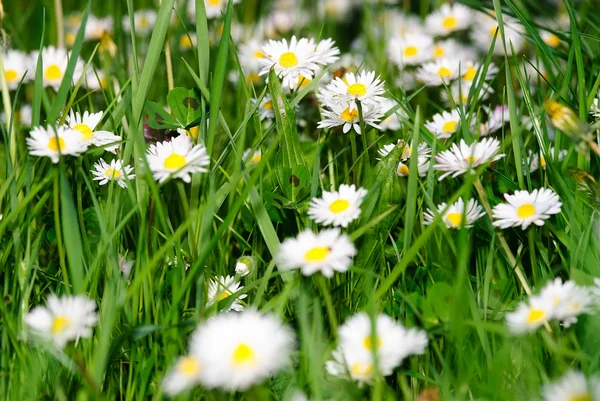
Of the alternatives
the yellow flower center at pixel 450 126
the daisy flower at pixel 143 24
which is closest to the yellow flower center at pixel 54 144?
the yellow flower center at pixel 450 126

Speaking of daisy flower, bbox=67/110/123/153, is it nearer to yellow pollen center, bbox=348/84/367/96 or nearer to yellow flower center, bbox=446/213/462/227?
yellow pollen center, bbox=348/84/367/96

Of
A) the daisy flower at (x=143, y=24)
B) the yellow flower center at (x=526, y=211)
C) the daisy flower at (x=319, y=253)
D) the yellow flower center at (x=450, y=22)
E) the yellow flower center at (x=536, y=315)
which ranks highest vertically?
the daisy flower at (x=143, y=24)

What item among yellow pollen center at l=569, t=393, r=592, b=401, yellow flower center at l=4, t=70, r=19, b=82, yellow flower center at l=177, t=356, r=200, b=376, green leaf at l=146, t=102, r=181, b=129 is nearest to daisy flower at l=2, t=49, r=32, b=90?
yellow flower center at l=4, t=70, r=19, b=82

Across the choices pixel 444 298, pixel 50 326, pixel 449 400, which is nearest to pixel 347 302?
pixel 444 298

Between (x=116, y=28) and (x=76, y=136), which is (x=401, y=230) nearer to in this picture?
(x=76, y=136)

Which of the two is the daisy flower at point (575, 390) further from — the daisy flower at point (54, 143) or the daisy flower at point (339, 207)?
the daisy flower at point (54, 143)

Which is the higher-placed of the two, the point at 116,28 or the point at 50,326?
the point at 116,28
